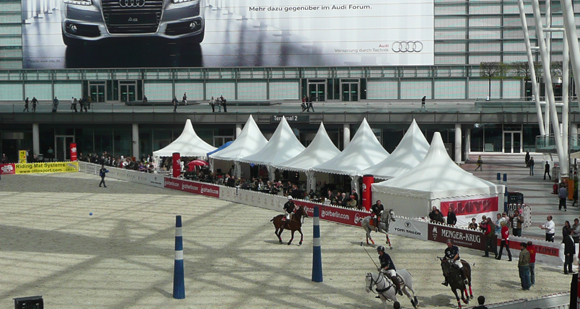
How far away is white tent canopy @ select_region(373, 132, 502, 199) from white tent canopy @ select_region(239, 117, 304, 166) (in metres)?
10.5

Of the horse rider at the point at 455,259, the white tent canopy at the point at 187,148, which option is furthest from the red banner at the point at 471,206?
the white tent canopy at the point at 187,148

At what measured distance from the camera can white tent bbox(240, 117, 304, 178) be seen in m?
38.2

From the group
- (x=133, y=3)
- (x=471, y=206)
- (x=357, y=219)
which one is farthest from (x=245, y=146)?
(x=133, y=3)

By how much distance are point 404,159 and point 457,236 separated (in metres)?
8.30

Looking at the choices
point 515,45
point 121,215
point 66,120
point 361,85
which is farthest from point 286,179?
point 515,45

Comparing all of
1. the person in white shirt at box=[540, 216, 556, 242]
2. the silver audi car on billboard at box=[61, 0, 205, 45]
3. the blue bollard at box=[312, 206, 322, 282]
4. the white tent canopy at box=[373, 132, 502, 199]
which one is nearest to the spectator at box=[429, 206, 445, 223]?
the white tent canopy at box=[373, 132, 502, 199]

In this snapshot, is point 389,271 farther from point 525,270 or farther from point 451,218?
point 451,218

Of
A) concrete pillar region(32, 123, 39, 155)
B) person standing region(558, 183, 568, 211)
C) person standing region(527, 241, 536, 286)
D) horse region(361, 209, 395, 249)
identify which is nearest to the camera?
person standing region(527, 241, 536, 286)

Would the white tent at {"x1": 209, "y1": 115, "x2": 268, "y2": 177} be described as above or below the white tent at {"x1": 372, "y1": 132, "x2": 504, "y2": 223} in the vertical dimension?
above

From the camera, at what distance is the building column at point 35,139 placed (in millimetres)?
61875

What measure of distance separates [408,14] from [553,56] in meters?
15.7

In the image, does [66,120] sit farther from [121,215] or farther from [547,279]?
[547,279]

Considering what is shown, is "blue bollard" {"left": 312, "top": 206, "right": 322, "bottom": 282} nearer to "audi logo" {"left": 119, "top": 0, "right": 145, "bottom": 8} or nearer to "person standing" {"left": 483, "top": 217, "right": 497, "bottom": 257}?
"person standing" {"left": 483, "top": 217, "right": 497, "bottom": 257}

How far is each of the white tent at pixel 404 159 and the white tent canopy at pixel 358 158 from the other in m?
0.91
